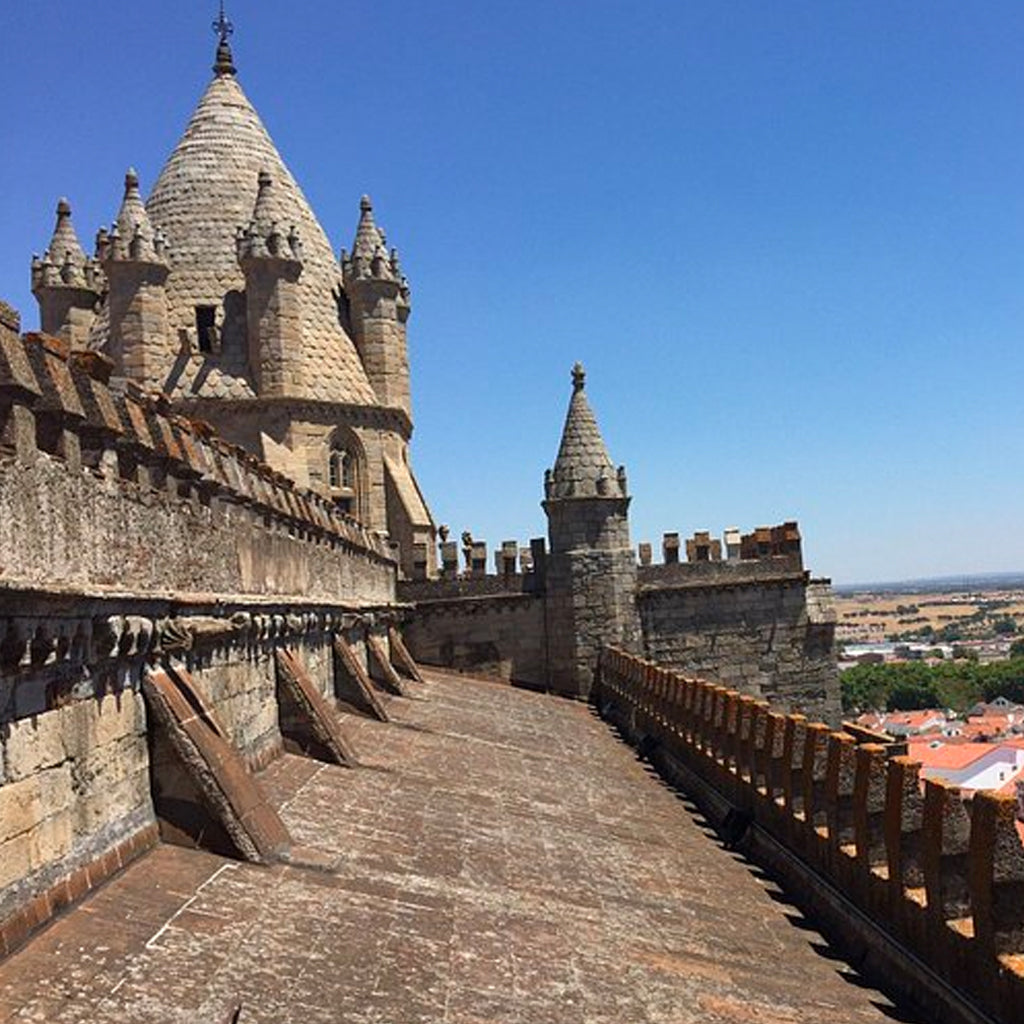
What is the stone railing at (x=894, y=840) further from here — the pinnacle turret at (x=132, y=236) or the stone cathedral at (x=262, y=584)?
the pinnacle turret at (x=132, y=236)

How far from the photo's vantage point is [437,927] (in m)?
6.87

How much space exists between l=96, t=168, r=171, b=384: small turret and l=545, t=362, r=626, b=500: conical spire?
9.85 m

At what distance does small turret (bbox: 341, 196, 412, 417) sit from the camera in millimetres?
34531

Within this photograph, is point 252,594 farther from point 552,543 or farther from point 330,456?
point 330,456

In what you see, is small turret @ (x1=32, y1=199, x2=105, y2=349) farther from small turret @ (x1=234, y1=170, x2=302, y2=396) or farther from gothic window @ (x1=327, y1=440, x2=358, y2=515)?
gothic window @ (x1=327, y1=440, x2=358, y2=515)

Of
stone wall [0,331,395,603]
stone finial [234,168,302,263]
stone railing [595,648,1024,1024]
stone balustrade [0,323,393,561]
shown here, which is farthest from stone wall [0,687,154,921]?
stone finial [234,168,302,263]

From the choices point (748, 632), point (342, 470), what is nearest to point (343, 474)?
point (342, 470)

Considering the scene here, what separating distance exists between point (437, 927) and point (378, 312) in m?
29.1

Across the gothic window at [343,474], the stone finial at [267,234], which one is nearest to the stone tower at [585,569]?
the gothic window at [343,474]

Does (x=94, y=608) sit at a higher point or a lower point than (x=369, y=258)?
lower

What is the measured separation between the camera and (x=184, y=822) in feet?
23.3

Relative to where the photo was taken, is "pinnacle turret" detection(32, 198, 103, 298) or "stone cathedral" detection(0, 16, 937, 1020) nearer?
Result: "stone cathedral" detection(0, 16, 937, 1020)

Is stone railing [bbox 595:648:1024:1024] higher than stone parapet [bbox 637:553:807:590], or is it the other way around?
stone parapet [bbox 637:553:807:590]

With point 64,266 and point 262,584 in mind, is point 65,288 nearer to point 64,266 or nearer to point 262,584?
point 64,266
